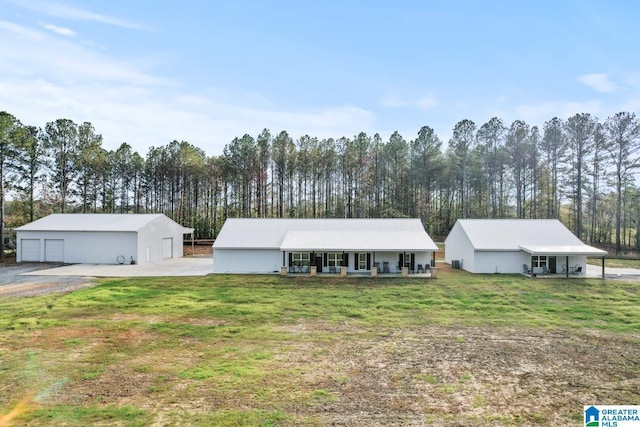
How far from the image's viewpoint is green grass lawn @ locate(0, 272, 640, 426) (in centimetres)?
712

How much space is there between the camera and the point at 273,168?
45281 mm

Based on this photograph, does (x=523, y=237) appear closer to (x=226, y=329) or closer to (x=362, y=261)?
(x=362, y=261)

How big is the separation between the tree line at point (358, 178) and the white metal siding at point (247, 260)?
2081 centimetres

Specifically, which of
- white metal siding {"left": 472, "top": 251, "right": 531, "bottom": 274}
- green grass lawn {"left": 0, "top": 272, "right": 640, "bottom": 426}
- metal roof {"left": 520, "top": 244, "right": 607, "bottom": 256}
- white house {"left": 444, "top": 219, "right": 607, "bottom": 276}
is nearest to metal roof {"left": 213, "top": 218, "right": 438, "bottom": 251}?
green grass lawn {"left": 0, "top": 272, "right": 640, "bottom": 426}

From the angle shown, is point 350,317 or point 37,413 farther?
point 350,317

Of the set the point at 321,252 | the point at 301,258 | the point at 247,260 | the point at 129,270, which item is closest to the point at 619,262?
the point at 321,252

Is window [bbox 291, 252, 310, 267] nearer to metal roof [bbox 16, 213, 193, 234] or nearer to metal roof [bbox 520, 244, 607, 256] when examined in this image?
metal roof [bbox 16, 213, 193, 234]

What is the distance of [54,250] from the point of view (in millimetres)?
27516

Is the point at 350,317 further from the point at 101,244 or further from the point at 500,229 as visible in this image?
the point at 101,244

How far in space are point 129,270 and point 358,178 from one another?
1154 inches

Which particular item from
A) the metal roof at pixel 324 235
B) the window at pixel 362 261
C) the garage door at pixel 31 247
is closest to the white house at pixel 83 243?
the garage door at pixel 31 247

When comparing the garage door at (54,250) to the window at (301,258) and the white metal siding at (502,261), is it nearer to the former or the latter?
the window at (301,258)

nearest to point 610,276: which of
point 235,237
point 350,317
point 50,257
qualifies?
point 350,317

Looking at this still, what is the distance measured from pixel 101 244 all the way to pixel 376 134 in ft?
110
